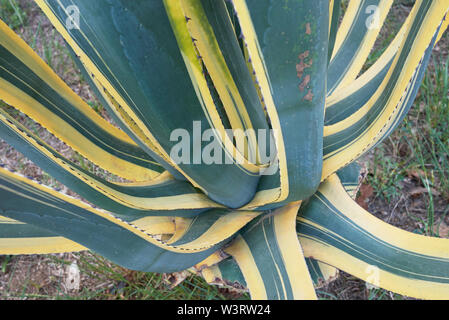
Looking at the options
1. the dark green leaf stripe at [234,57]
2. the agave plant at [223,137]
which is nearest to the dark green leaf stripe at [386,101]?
the agave plant at [223,137]

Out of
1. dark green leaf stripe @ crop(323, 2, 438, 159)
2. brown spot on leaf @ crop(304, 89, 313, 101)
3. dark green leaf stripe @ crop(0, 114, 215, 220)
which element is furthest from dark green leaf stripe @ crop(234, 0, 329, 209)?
dark green leaf stripe @ crop(0, 114, 215, 220)

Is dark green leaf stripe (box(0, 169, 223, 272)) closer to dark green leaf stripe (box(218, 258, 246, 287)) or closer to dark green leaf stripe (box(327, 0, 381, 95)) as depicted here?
dark green leaf stripe (box(218, 258, 246, 287))

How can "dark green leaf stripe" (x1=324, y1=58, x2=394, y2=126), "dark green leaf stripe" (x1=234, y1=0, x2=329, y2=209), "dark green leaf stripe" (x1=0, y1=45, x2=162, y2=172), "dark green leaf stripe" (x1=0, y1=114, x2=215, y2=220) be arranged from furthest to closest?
1. "dark green leaf stripe" (x1=324, y1=58, x2=394, y2=126)
2. "dark green leaf stripe" (x1=0, y1=45, x2=162, y2=172)
3. "dark green leaf stripe" (x1=0, y1=114, x2=215, y2=220)
4. "dark green leaf stripe" (x1=234, y1=0, x2=329, y2=209)

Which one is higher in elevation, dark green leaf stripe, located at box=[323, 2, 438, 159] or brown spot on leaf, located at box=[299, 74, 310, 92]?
dark green leaf stripe, located at box=[323, 2, 438, 159]

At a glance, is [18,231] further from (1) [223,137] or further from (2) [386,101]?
(2) [386,101]

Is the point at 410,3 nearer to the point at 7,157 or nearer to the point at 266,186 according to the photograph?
the point at 266,186

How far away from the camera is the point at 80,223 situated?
1.39ft

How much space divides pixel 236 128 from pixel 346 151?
0.57 feet

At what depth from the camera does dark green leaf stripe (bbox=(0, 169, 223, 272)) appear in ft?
1.27

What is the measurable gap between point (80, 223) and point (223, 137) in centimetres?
20

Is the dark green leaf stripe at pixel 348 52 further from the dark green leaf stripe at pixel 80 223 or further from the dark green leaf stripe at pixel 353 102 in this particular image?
the dark green leaf stripe at pixel 80 223

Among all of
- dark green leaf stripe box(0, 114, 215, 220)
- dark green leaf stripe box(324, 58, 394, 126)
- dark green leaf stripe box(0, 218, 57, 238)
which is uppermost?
dark green leaf stripe box(324, 58, 394, 126)

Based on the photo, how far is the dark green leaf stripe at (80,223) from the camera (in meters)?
0.39

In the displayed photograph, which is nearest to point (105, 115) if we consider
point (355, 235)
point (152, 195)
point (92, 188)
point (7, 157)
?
point (7, 157)
